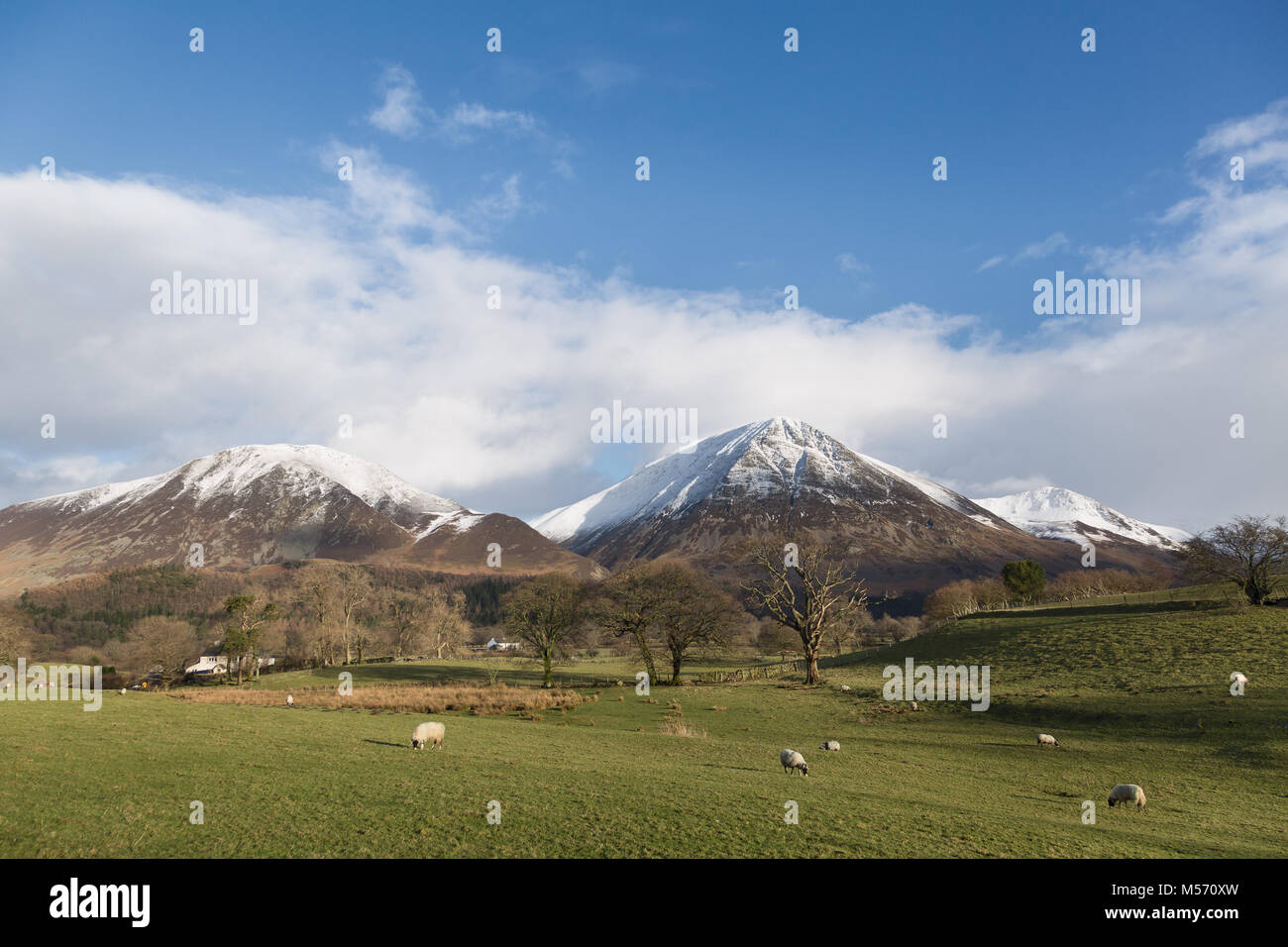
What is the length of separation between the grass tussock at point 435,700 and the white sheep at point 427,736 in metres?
16.2

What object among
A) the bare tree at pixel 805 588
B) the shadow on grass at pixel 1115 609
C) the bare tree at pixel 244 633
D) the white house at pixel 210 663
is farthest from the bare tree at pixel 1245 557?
the white house at pixel 210 663

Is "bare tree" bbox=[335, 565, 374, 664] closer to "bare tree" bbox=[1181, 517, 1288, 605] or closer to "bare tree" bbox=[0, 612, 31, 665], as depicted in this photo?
"bare tree" bbox=[0, 612, 31, 665]

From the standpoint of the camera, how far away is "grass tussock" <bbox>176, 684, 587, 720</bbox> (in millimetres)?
43688

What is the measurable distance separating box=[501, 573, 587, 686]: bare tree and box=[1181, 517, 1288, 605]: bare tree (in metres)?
58.4

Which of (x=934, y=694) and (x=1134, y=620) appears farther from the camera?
(x=1134, y=620)

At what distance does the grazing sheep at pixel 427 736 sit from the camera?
24.0 m

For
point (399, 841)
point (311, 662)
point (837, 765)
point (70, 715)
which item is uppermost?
point (399, 841)

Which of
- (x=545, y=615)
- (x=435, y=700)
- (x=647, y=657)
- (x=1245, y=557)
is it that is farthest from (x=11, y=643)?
(x=1245, y=557)

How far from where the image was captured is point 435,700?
46531 mm

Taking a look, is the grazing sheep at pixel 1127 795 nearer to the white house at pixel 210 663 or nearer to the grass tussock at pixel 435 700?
the grass tussock at pixel 435 700

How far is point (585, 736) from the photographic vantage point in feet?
107
